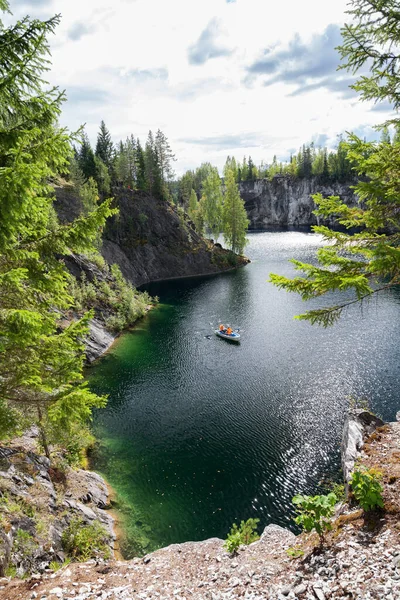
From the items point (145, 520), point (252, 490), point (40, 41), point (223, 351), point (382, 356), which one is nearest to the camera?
point (40, 41)

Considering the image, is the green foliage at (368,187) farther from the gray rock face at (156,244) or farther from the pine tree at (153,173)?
the pine tree at (153,173)

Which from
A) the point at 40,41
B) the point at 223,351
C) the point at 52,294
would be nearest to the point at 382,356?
the point at 223,351

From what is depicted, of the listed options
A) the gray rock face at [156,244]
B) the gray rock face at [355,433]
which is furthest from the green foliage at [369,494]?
the gray rock face at [156,244]

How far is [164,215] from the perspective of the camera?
74.8m

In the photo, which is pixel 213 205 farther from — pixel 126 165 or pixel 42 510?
pixel 42 510

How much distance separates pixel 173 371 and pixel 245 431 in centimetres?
1053

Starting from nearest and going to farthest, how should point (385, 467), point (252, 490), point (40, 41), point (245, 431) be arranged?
point (40, 41), point (385, 467), point (252, 490), point (245, 431)

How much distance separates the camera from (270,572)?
28.7 ft

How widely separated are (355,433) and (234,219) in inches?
2468

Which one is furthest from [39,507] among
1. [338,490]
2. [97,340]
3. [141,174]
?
[141,174]

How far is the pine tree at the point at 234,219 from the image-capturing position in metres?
75.6

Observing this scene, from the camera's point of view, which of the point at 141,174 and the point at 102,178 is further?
the point at 141,174

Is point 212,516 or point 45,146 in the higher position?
point 45,146

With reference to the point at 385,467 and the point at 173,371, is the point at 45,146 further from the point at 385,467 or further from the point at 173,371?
the point at 173,371
